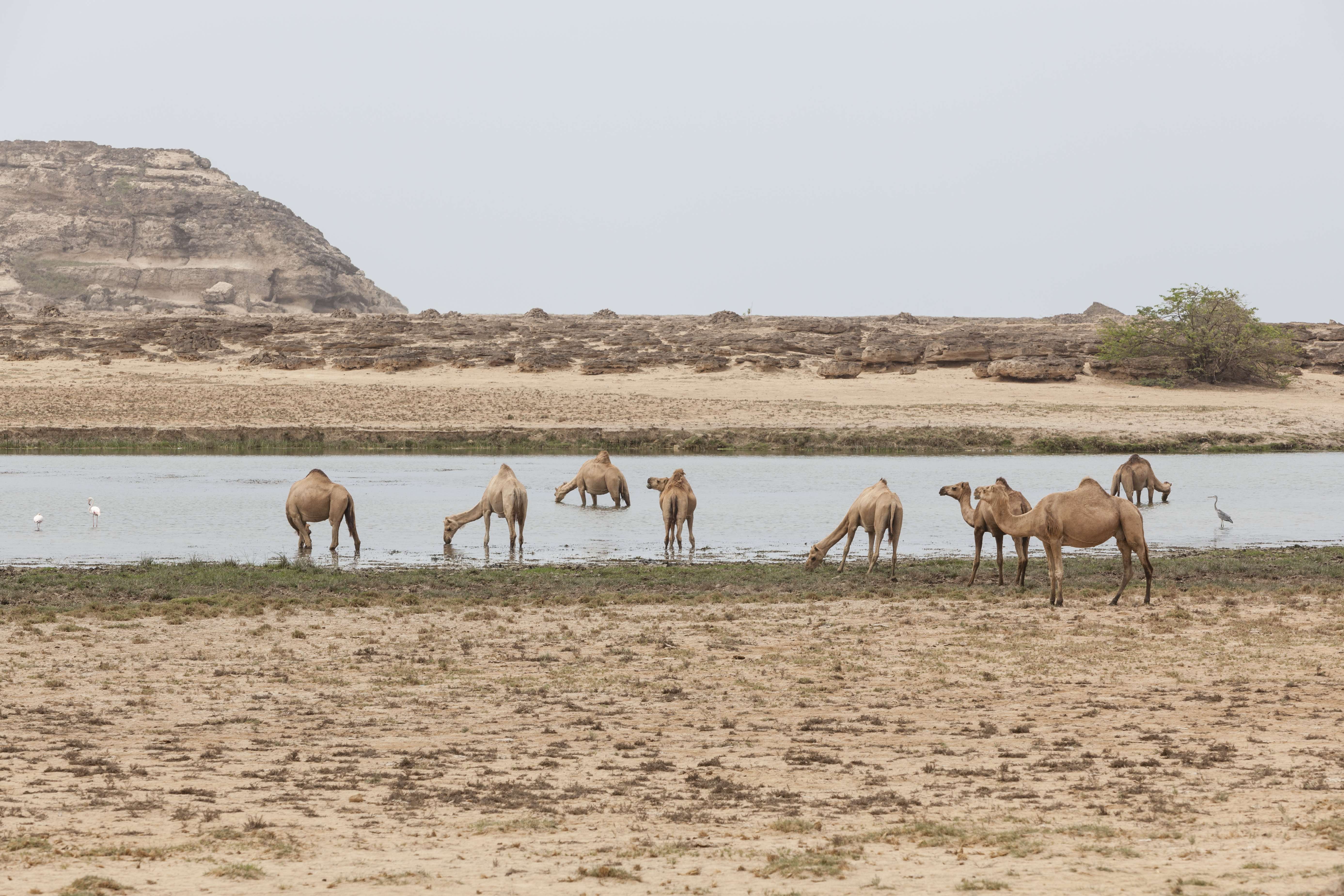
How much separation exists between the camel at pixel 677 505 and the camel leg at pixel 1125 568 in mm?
6194

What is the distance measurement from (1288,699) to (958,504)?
1371 centimetres

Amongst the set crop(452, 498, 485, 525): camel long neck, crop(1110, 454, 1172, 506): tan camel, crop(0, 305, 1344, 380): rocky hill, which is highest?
crop(0, 305, 1344, 380): rocky hill

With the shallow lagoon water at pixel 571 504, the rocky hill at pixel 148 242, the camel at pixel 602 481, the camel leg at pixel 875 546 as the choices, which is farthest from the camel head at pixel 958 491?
the rocky hill at pixel 148 242

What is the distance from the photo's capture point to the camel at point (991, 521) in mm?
14797

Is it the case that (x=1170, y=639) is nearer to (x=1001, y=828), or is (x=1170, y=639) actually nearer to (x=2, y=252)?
(x=1001, y=828)

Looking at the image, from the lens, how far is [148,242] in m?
108

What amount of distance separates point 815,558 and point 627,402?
28.9 meters

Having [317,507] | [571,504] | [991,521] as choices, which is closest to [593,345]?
[571,504]

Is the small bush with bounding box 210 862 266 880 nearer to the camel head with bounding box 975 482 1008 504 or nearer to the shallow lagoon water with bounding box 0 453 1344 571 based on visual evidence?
the camel head with bounding box 975 482 1008 504

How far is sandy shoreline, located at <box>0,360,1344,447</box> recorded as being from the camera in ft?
135

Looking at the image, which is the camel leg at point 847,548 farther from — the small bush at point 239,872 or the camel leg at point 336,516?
the small bush at point 239,872

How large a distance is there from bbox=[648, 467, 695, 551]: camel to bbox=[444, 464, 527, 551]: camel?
2070 mm

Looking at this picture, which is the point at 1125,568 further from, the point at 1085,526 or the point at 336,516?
the point at 336,516

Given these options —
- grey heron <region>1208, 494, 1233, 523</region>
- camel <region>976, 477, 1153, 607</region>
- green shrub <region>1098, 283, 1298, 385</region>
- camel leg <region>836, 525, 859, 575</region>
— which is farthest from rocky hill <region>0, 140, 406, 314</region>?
camel <region>976, 477, 1153, 607</region>
